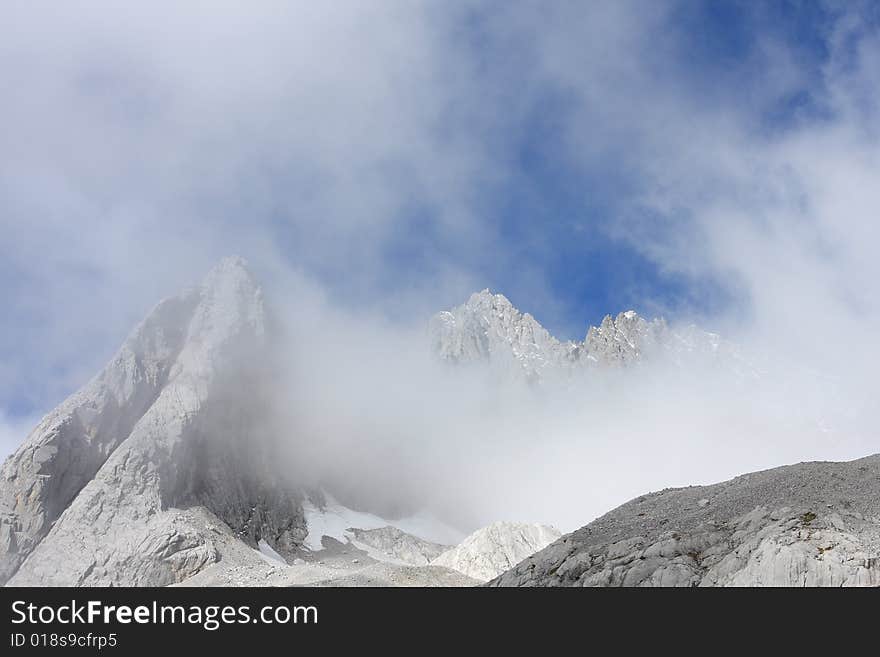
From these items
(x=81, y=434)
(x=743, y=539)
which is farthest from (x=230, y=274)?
(x=743, y=539)

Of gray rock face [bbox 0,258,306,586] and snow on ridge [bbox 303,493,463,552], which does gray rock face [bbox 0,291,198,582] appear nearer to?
gray rock face [bbox 0,258,306,586]

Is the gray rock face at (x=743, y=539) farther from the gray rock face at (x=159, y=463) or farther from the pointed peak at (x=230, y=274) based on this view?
the pointed peak at (x=230, y=274)

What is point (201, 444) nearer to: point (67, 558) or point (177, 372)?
point (177, 372)

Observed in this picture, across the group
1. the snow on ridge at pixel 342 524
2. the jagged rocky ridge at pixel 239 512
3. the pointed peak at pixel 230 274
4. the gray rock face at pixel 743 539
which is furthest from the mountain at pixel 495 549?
the pointed peak at pixel 230 274

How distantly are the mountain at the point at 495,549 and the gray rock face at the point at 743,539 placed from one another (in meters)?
84.7

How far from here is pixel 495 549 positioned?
134 meters

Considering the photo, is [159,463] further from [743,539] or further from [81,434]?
[743,539]

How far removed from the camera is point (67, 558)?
112m

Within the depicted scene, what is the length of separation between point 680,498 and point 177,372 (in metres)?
133

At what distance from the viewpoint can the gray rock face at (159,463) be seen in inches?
4493

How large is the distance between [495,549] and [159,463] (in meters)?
70.3
